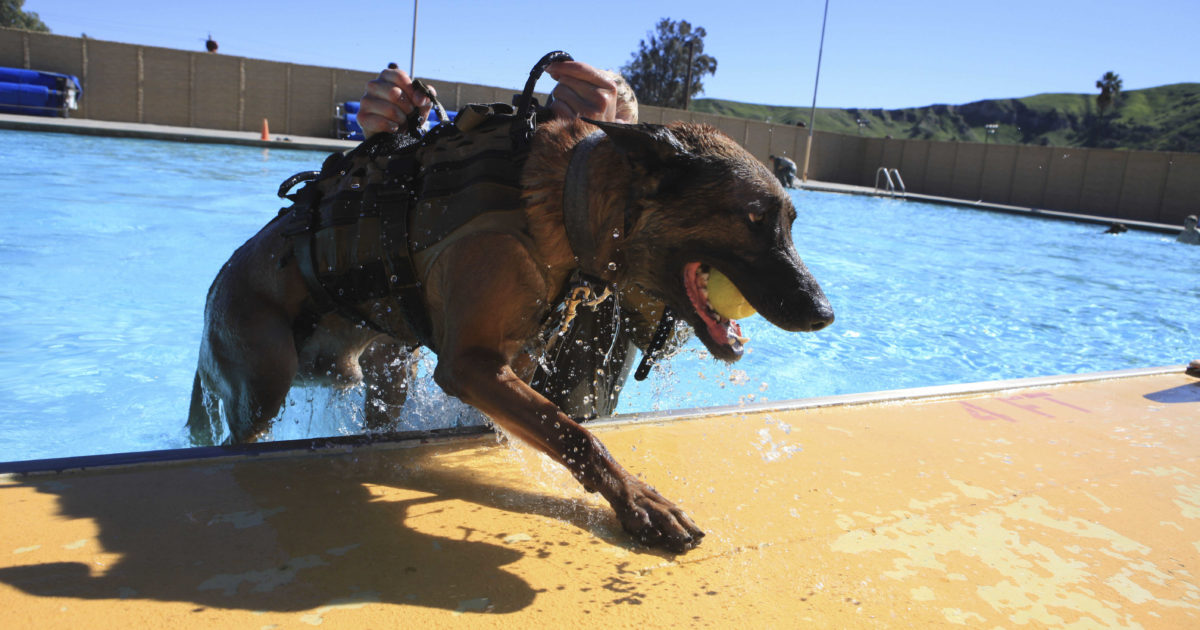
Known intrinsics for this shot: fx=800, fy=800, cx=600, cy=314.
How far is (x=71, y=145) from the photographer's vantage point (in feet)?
53.6

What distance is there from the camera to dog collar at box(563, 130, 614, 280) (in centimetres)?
207

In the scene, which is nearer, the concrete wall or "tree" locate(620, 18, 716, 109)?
the concrete wall

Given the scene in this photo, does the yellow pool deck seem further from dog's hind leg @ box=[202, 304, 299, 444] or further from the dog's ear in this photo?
the dog's ear

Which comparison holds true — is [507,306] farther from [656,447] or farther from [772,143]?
[772,143]

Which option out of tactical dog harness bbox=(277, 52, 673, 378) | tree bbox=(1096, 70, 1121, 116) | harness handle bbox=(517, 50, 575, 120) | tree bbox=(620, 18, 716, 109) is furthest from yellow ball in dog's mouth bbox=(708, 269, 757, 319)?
tree bbox=(1096, 70, 1121, 116)

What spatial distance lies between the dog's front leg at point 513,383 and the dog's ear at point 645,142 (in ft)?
1.30

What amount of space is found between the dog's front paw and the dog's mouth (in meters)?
0.43

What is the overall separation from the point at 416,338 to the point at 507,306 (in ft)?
1.98

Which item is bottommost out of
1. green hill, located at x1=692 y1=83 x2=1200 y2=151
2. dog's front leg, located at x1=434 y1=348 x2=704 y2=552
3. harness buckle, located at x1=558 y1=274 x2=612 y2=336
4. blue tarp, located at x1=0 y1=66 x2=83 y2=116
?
dog's front leg, located at x1=434 y1=348 x2=704 y2=552

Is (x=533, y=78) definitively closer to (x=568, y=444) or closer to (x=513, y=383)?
(x=513, y=383)

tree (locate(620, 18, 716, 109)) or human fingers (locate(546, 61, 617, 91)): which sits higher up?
tree (locate(620, 18, 716, 109))

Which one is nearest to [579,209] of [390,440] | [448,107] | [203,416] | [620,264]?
[620,264]

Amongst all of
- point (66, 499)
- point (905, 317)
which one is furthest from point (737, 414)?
point (905, 317)

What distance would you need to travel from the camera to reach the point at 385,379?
3283 mm
